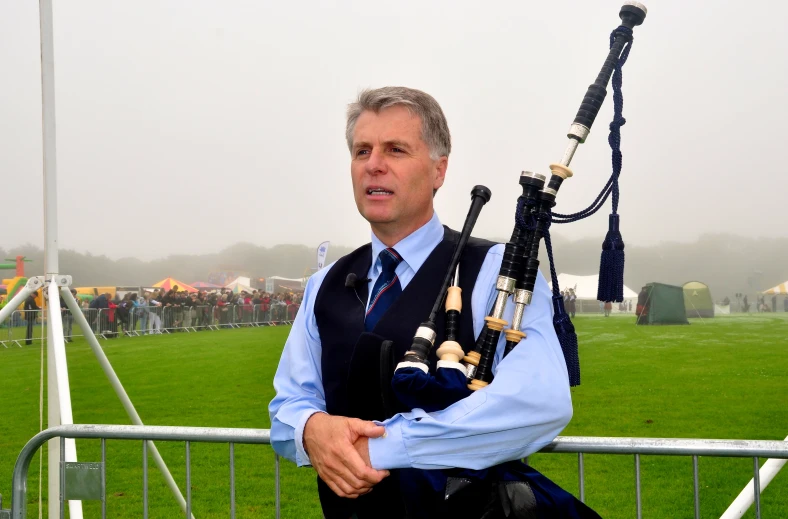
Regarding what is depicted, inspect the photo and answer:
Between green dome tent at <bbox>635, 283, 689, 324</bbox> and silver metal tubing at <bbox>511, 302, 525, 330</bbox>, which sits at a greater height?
silver metal tubing at <bbox>511, 302, 525, 330</bbox>

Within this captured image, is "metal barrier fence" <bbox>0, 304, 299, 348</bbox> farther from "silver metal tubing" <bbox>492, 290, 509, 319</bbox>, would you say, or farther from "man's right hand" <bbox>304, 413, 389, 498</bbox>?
"silver metal tubing" <bbox>492, 290, 509, 319</bbox>

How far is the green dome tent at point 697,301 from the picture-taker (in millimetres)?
16703

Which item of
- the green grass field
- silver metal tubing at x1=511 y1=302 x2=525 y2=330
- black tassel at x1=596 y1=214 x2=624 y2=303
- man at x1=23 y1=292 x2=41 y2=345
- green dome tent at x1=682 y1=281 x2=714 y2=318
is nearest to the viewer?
silver metal tubing at x1=511 y1=302 x2=525 y2=330

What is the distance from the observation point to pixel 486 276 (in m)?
1.60

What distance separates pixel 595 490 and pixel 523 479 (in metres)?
5.01

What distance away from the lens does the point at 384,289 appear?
1.70 meters

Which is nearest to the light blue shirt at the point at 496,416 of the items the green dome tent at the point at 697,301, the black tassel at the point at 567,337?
the black tassel at the point at 567,337

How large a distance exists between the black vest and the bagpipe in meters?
0.04

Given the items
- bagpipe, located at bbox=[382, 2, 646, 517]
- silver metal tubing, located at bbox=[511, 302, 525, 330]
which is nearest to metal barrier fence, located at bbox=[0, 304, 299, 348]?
bagpipe, located at bbox=[382, 2, 646, 517]

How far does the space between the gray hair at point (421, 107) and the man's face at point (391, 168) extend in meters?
0.01

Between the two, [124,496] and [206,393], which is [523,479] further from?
[206,393]

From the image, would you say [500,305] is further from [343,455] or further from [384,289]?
[343,455]

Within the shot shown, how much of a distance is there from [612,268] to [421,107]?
659 millimetres

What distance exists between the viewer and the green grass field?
6.16m
